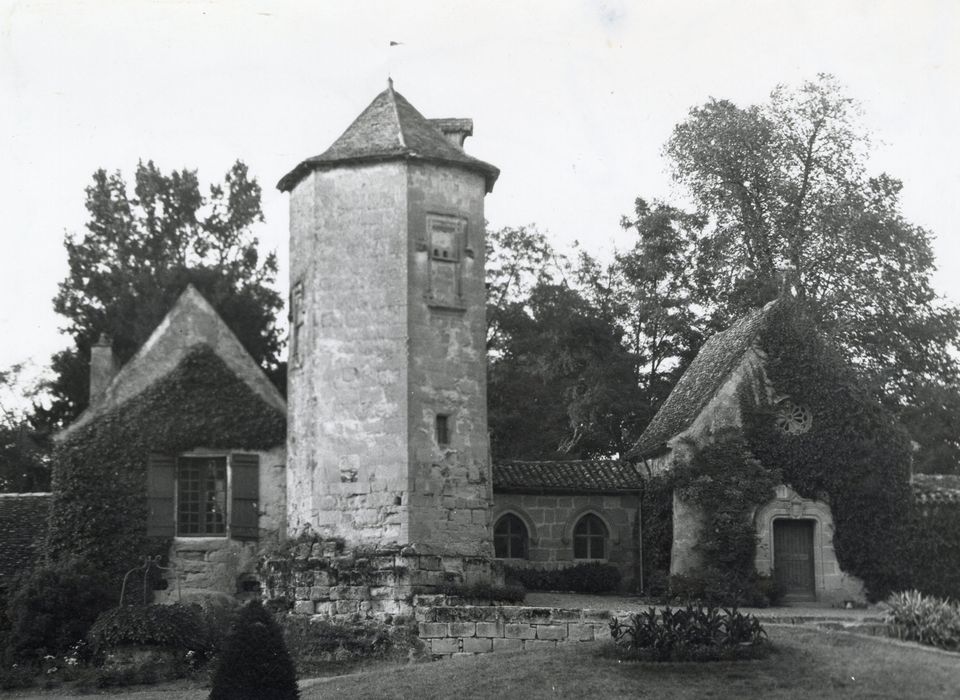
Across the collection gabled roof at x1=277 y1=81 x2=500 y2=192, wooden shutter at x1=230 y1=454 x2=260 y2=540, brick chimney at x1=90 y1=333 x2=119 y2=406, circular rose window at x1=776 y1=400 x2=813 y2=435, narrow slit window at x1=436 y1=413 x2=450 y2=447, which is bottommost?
wooden shutter at x1=230 y1=454 x2=260 y2=540

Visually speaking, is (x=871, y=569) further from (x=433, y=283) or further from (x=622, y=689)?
(x=622, y=689)

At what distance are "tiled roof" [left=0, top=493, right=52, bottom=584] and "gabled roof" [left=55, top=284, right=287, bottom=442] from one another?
220 cm

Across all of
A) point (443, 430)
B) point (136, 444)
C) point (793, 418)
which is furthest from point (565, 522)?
point (136, 444)

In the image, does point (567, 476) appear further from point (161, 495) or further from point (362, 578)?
point (161, 495)

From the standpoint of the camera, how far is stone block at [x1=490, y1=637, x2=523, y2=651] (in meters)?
21.0

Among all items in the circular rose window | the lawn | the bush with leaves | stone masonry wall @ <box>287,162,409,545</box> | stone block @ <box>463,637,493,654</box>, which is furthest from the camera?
the circular rose window

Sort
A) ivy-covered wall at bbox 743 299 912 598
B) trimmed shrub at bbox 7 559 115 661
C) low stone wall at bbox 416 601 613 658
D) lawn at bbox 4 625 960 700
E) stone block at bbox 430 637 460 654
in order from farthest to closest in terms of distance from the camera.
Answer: ivy-covered wall at bbox 743 299 912 598, trimmed shrub at bbox 7 559 115 661, stone block at bbox 430 637 460 654, low stone wall at bbox 416 601 613 658, lawn at bbox 4 625 960 700

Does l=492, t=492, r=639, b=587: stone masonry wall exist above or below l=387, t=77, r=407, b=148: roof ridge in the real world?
below

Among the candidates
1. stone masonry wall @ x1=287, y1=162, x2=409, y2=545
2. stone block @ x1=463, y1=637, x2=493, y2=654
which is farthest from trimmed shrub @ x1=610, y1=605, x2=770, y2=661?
stone masonry wall @ x1=287, y1=162, x2=409, y2=545

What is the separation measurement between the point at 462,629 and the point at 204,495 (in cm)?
831

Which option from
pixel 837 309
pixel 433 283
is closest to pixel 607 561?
pixel 433 283

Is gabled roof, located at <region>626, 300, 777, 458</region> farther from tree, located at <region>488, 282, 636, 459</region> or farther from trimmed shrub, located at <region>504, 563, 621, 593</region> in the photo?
tree, located at <region>488, 282, 636, 459</region>

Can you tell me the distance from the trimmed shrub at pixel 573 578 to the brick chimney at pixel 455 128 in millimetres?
9605

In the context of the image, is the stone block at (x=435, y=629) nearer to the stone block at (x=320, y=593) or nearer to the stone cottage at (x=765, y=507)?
the stone block at (x=320, y=593)
